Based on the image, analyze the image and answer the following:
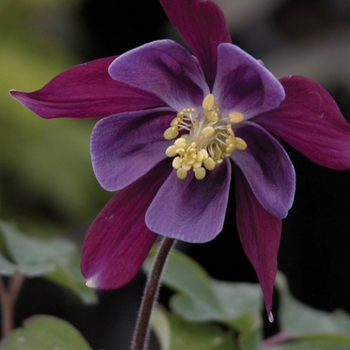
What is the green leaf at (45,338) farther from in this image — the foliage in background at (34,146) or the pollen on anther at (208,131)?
the foliage in background at (34,146)

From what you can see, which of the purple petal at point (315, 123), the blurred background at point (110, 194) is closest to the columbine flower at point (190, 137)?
the purple petal at point (315, 123)

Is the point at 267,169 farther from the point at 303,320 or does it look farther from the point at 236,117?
the point at 303,320

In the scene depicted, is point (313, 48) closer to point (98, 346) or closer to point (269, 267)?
point (98, 346)

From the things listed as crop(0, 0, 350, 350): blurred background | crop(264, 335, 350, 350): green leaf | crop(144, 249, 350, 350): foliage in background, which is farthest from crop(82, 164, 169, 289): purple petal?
crop(0, 0, 350, 350): blurred background

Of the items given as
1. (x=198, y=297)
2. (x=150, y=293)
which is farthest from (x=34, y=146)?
(x=150, y=293)

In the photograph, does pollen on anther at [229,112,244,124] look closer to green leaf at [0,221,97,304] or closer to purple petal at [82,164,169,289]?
purple petal at [82,164,169,289]

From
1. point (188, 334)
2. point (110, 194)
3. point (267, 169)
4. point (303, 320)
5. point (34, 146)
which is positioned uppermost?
point (267, 169)

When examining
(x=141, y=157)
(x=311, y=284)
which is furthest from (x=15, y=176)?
(x=141, y=157)
